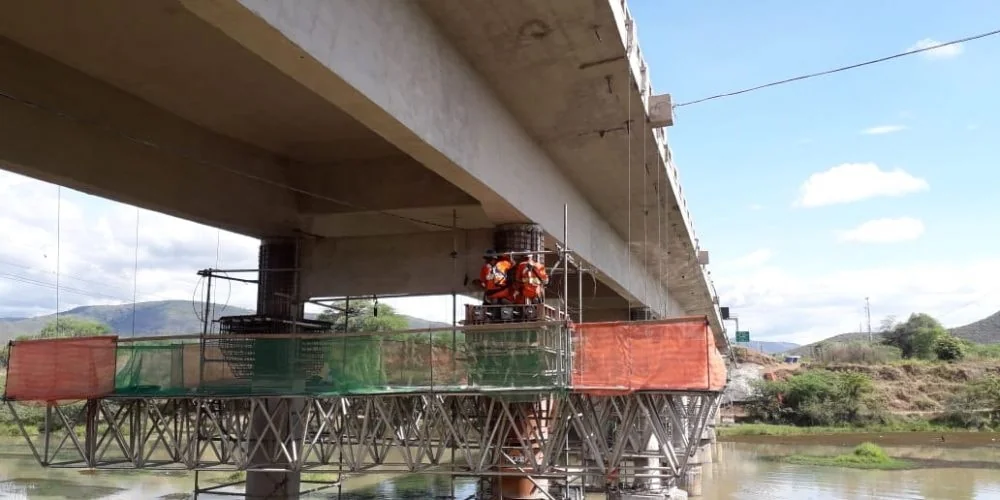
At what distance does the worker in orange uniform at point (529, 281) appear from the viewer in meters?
12.5

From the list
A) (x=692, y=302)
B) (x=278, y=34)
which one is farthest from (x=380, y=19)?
(x=692, y=302)

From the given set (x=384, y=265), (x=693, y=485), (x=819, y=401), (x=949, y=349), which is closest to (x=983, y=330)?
(x=949, y=349)

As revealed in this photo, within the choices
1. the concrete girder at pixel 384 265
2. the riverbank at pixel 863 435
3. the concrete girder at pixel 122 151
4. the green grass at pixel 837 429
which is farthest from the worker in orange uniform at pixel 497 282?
the green grass at pixel 837 429

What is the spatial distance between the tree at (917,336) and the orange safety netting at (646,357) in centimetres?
8818

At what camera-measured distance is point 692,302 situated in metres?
40.3

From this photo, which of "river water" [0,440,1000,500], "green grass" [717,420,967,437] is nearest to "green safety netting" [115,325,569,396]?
"river water" [0,440,1000,500]

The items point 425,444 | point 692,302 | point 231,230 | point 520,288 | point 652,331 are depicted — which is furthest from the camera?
point 692,302

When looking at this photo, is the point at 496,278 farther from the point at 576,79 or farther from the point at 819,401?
the point at 819,401

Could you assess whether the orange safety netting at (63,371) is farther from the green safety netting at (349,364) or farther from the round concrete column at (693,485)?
the round concrete column at (693,485)

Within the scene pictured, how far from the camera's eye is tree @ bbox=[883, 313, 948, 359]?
294ft

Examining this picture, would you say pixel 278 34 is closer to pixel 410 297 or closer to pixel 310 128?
pixel 310 128

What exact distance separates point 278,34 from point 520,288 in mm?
7281

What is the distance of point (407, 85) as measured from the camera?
8328 mm

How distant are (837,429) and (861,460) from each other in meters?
21.2
